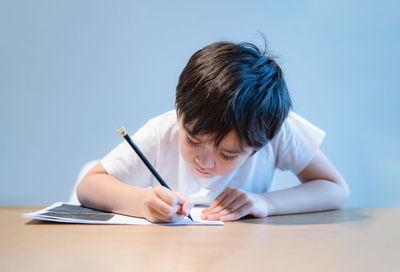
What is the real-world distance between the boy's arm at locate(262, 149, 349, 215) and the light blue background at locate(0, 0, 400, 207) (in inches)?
26.8

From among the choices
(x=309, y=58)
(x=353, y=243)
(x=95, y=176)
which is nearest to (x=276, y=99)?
(x=353, y=243)

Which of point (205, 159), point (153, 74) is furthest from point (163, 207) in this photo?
point (153, 74)

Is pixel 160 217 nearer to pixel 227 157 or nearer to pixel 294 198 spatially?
pixel 227 157

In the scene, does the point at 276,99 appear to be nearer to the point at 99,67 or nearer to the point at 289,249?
the point at 289,249

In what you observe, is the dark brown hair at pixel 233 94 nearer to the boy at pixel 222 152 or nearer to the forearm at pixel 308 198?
the boy at pixel 222 152

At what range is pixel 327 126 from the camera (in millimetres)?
1673

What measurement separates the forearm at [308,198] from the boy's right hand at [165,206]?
0.22 m

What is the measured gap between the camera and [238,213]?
0.79 meters

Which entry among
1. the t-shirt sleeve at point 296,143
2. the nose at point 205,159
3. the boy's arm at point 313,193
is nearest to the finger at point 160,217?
the nose at point 205,159

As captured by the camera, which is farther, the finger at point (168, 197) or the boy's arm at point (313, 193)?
the boy's arm at point (313, 193)

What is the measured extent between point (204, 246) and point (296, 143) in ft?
1.73

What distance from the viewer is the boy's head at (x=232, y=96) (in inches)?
27.9

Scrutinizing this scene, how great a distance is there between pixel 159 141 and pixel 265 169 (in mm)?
292

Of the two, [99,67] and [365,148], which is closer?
[99,67]
